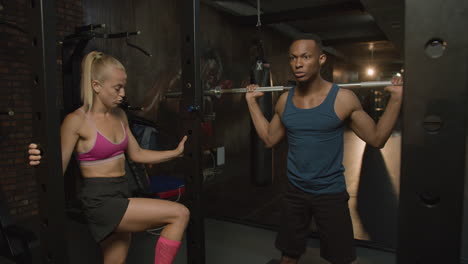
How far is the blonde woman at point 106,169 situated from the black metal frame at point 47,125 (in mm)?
334

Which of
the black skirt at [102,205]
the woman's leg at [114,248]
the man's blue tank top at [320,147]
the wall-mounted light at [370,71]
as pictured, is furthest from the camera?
the wall-mounted light at [370,71]

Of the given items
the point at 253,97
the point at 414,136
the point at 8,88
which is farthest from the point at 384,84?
the point at 8,88

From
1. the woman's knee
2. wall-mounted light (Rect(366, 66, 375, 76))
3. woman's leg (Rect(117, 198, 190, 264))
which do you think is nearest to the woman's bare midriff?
woman's leg (Rect(117, 198, 190, 264))

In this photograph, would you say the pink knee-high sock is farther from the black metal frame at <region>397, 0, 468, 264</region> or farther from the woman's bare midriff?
the black metal frame at <region>397, 0, 468, 264</region>

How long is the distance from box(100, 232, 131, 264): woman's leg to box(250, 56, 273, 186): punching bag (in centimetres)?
184

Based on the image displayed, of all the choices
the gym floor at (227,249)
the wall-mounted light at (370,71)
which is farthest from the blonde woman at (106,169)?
the wall-mounted light at (370,71)

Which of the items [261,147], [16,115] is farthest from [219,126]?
[16,115]

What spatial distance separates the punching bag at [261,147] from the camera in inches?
117

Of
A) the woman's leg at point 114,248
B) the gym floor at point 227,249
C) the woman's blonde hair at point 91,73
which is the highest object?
the woman's blonde hair at point 91,73

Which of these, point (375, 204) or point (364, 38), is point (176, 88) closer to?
point (375, 204)

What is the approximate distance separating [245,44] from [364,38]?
14.2 feet

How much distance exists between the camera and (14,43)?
2.91m

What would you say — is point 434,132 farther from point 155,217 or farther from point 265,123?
point 265,123

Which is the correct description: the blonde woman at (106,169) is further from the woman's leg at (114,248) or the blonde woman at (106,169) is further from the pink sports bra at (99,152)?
the woman's leg at (114,248)
